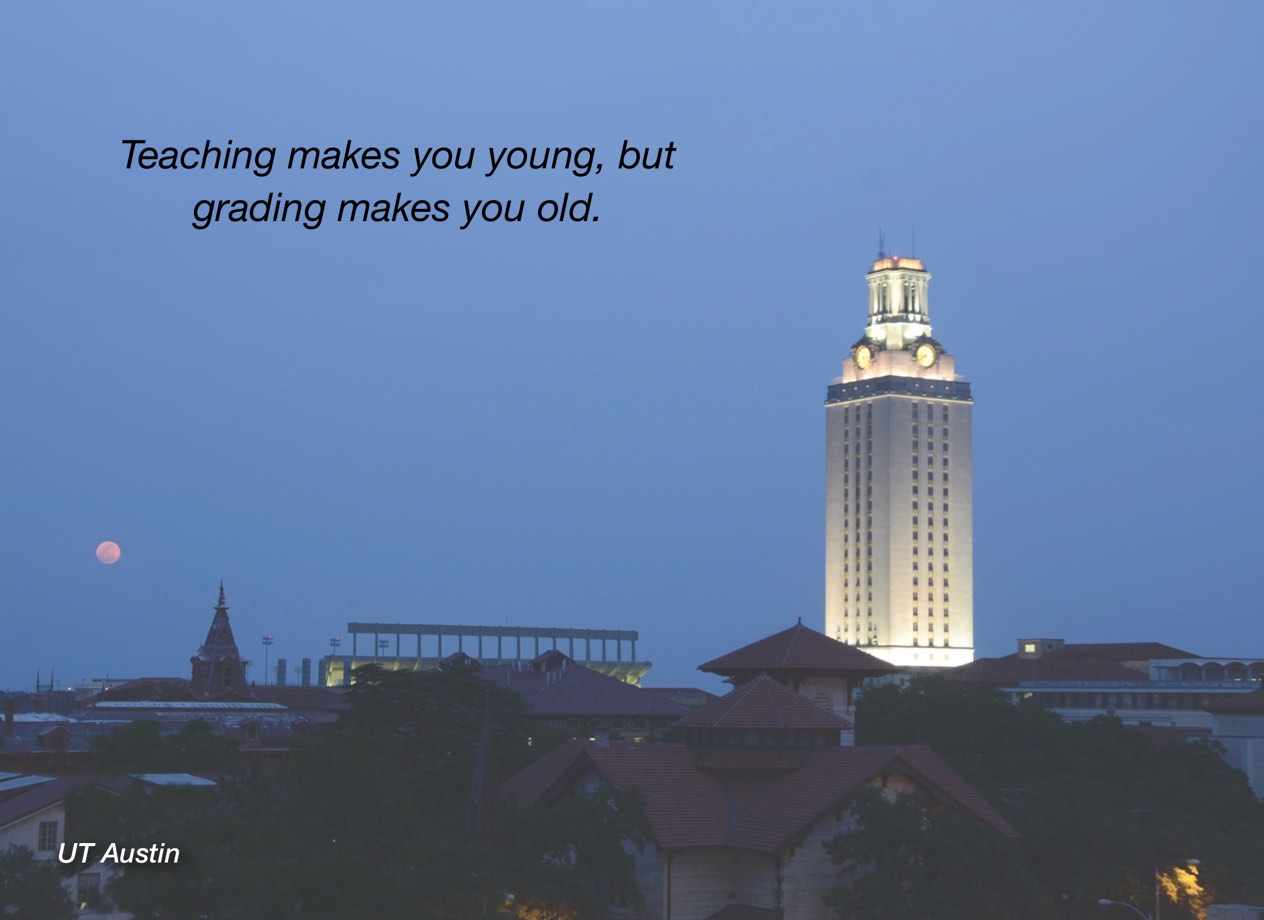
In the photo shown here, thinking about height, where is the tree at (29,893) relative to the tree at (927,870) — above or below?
below

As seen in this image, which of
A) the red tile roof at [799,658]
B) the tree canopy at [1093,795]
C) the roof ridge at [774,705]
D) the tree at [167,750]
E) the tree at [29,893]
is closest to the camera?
the tree at [29,893]

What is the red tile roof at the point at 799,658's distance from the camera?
63.5m

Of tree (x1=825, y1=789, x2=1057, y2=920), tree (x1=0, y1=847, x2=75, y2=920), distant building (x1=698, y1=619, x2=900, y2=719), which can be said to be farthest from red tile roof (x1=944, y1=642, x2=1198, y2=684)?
tree (x1=0, y1=847, x2=75, y2=920)

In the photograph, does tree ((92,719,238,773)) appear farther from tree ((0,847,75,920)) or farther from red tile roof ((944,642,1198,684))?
red tile roof ((944,642,1198,684))

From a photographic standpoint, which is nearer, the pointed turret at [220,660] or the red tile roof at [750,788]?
the red tile roof at [750,788]

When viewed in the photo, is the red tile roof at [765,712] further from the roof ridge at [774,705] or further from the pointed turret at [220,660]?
the pointed turret at [220,660]

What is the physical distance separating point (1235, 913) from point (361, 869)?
26478 millimetres

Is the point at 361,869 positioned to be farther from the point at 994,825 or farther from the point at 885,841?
the point at 994,825

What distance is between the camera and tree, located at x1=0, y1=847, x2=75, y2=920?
38812 millimetres

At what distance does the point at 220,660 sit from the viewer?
145 metres

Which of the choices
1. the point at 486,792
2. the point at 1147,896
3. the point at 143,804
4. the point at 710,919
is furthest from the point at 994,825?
the point at 143,804

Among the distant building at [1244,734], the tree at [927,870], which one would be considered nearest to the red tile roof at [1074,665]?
the distant building at [1244,734]

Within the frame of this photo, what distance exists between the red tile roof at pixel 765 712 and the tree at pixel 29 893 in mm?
24014

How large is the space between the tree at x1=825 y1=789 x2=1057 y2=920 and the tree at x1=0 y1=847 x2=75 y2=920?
22694 mm
